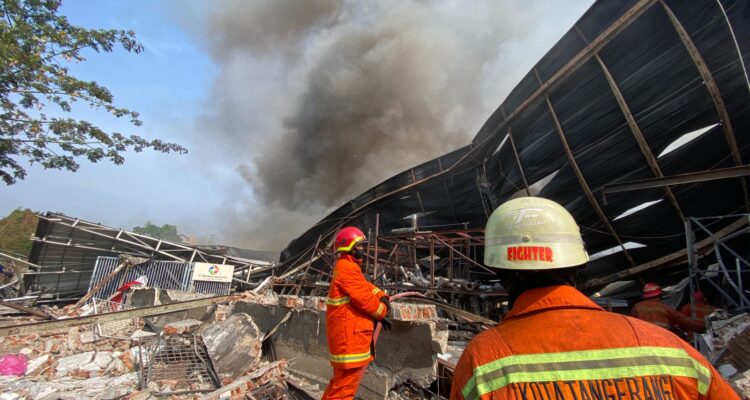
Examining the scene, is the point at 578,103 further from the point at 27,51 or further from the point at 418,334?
the point at 27,51

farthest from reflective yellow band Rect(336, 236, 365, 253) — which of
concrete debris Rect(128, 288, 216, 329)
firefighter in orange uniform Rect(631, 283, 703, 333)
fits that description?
concrete debris Rect(128, 288, 216, 329)

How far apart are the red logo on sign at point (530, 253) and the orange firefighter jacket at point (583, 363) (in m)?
0.14

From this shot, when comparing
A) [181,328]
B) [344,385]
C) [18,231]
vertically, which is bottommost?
[181,328]

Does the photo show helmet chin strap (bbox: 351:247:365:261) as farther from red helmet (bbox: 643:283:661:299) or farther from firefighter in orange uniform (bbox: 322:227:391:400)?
red helmet (bbox: 643:283:661:299)

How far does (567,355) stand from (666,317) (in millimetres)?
5292

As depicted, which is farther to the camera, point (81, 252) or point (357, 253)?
point (81, 252)

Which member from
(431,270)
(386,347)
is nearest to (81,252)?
(431,270)

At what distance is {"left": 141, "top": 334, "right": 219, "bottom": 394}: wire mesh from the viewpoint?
170 inches

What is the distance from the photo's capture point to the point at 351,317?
2.98 metres

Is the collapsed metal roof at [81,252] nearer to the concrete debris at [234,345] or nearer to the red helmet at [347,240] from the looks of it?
the concrete debris at [234,345]

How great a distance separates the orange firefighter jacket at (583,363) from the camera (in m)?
0.83

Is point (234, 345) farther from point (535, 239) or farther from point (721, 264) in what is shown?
point (721, 264)

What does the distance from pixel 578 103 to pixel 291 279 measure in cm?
928

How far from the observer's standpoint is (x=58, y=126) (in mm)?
10094
